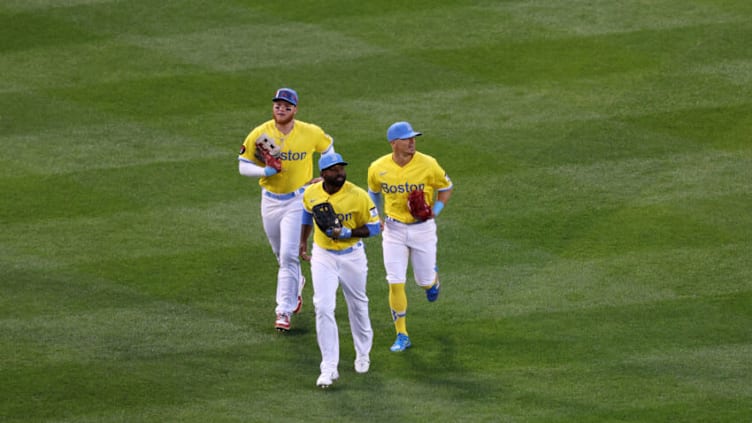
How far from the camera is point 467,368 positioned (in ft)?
33.8

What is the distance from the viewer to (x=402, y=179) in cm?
1054

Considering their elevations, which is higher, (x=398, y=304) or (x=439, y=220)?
(x=398, y=304)

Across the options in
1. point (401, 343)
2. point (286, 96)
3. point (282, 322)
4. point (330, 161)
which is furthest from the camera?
point (282, 322)

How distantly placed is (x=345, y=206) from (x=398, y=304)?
1245 millimetres

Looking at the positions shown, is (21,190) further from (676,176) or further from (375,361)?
(676,176)

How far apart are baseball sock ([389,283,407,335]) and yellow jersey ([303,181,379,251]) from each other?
820 mm

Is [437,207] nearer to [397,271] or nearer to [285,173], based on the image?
[397,271]

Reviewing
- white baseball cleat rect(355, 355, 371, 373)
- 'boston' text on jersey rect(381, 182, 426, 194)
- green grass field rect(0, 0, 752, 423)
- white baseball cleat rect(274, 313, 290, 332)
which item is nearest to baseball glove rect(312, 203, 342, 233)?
'boston' text on jersey rect(381, 182, 426, 194)

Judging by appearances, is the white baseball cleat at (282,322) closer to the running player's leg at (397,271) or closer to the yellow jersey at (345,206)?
the running player's leg at (397,271)

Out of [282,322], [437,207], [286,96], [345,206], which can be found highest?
[286,96]

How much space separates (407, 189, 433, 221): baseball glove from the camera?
10445 mm

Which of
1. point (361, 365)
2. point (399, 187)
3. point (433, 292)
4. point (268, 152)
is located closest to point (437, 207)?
point (399, 187)

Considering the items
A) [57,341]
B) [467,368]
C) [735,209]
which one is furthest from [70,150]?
[735,209]

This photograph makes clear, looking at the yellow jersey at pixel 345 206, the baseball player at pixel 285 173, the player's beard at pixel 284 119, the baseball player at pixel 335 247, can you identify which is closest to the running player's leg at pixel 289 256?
the baseball player at pixel 285 173
